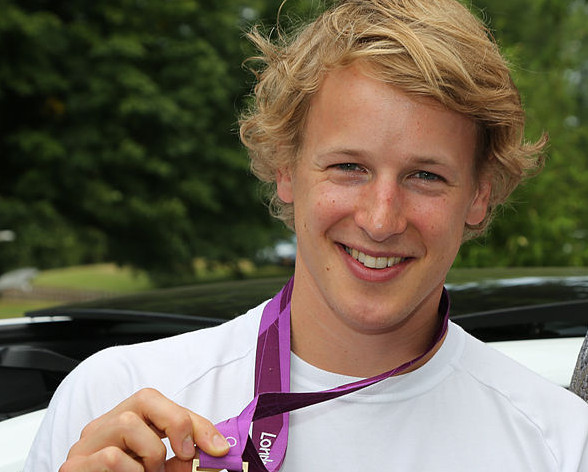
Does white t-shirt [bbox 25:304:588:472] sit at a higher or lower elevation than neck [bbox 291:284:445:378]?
lower

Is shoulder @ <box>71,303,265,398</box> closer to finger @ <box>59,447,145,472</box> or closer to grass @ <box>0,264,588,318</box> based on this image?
finger @ <box>59,447,145,472</box>

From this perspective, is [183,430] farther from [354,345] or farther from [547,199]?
[547,199]

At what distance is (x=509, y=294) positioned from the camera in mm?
2934

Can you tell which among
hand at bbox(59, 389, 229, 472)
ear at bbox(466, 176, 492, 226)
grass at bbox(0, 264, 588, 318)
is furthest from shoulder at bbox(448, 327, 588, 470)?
grass at bbox(0, 264, 588, 318)

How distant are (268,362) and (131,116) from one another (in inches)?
548

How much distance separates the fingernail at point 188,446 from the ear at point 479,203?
2.91 ft

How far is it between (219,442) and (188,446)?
5cm

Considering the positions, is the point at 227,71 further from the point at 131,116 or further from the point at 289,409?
the point at 289,409

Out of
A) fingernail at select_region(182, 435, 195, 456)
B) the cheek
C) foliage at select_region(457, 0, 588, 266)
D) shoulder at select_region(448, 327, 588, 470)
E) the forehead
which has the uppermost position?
foliage at select_region(457, 0, 588, 266)

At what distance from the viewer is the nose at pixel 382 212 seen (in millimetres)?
1673

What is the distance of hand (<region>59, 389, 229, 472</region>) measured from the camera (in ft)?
4.53

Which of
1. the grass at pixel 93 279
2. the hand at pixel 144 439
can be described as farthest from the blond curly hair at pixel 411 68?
the grass at pixel 93 279

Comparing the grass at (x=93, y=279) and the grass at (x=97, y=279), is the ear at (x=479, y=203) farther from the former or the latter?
the grass at (x=93, y=279)

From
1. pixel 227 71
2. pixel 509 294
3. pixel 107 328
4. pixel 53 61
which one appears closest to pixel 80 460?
pixel 107 328
